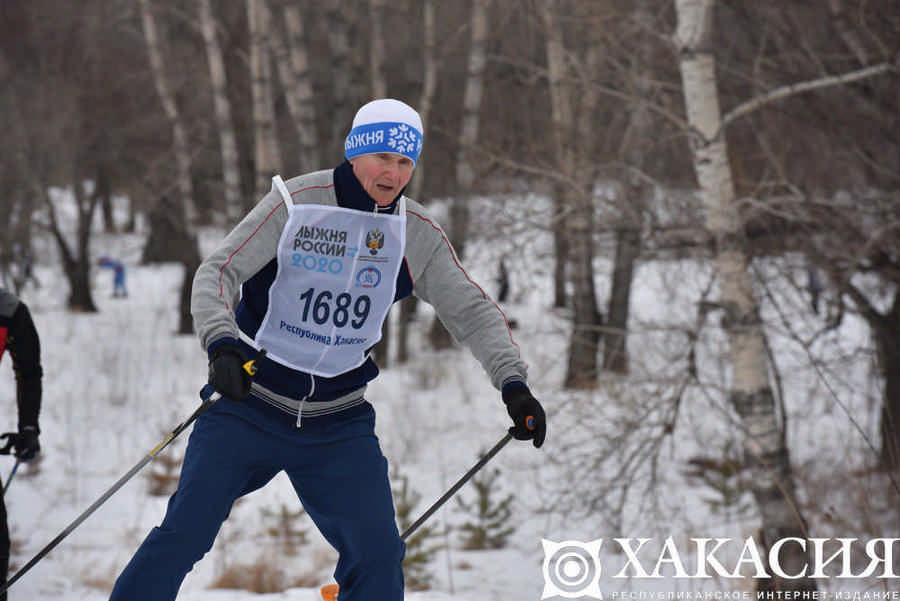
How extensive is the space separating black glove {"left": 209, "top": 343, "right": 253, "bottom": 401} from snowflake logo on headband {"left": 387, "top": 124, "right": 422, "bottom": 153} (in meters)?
0.73

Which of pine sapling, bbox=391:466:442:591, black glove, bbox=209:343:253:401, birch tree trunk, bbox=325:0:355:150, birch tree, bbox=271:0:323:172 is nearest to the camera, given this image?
black glove, bbox=209:343:253:401

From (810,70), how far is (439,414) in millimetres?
5172

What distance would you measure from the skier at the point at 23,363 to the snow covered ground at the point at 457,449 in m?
1.32

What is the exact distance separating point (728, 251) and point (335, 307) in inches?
130

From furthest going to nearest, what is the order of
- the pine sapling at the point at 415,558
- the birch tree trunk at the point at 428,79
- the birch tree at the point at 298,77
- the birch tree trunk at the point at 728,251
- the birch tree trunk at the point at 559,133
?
the birch tree trunk at the point at 428,79, the birch tree at the point at 298,77, the birch tree trunk at the point at 559,133, the pine sapling at the point at 415,558, the birch tree trunk at the point at 728,251

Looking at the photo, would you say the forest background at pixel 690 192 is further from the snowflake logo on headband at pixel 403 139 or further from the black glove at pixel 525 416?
the snowflake logo on headband at pixel 403 139

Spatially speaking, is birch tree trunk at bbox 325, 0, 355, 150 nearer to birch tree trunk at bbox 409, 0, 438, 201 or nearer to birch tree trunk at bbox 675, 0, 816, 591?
birch tree trunk at bbox 409, 0, 438, 201

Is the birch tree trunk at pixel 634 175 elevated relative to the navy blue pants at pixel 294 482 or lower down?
elevated

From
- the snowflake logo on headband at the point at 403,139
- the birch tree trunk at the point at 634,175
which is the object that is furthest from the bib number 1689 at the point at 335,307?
the birch tree trunk at the point at 634,175

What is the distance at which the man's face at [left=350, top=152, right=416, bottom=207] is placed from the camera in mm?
2520

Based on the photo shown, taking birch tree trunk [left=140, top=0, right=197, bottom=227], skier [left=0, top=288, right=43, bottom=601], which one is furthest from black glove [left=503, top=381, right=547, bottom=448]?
birch tree trunk [left=140, top=0, right=197, bottom=227]

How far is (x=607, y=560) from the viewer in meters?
6.50

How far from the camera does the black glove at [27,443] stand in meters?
3.29

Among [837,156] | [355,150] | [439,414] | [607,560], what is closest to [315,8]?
[439,414]
